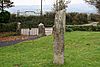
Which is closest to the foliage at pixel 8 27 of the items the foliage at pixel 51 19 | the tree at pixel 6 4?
the foliage at pixel 51 19

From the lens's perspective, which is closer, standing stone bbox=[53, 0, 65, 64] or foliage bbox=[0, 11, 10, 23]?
standing stone bbox=[53, 0, 65, 64]

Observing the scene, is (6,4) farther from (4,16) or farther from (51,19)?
(51,19)

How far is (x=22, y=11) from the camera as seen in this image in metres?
36.1

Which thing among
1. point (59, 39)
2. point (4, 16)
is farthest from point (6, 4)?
point (59, 39)

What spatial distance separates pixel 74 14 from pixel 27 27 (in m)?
6.39

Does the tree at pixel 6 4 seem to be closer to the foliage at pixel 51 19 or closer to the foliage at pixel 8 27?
the foliage at pixel 51 19

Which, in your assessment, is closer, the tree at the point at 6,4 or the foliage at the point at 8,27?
the foliage at the point at 8,27

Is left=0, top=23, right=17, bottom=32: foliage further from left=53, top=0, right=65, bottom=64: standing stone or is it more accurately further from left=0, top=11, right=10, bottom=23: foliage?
left=53, top=0, right=65, bottom=64: standing stone

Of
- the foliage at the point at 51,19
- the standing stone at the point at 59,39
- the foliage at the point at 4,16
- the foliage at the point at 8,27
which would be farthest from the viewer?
the foliage at the point at 51,19

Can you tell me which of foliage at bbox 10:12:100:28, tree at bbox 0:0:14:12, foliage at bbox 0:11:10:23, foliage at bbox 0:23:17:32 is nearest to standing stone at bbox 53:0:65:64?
foliage at bbox 0:23:17:32

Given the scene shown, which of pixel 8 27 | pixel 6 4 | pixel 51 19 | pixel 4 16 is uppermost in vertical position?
pixel 6 4

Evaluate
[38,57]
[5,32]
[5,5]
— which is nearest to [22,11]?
[5,5]

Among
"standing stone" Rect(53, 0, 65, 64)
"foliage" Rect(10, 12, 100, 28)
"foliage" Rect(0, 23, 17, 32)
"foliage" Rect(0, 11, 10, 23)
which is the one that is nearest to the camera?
"standing stone" Rect(53, 0, 65, 64)

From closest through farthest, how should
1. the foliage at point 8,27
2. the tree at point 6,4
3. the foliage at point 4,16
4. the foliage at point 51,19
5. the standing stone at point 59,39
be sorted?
the standing stone at point 59,39 → the foliage at point 8,27 → the foliage at point 4,16 → the tree at point 6,4 → the foliage at point 51,19
